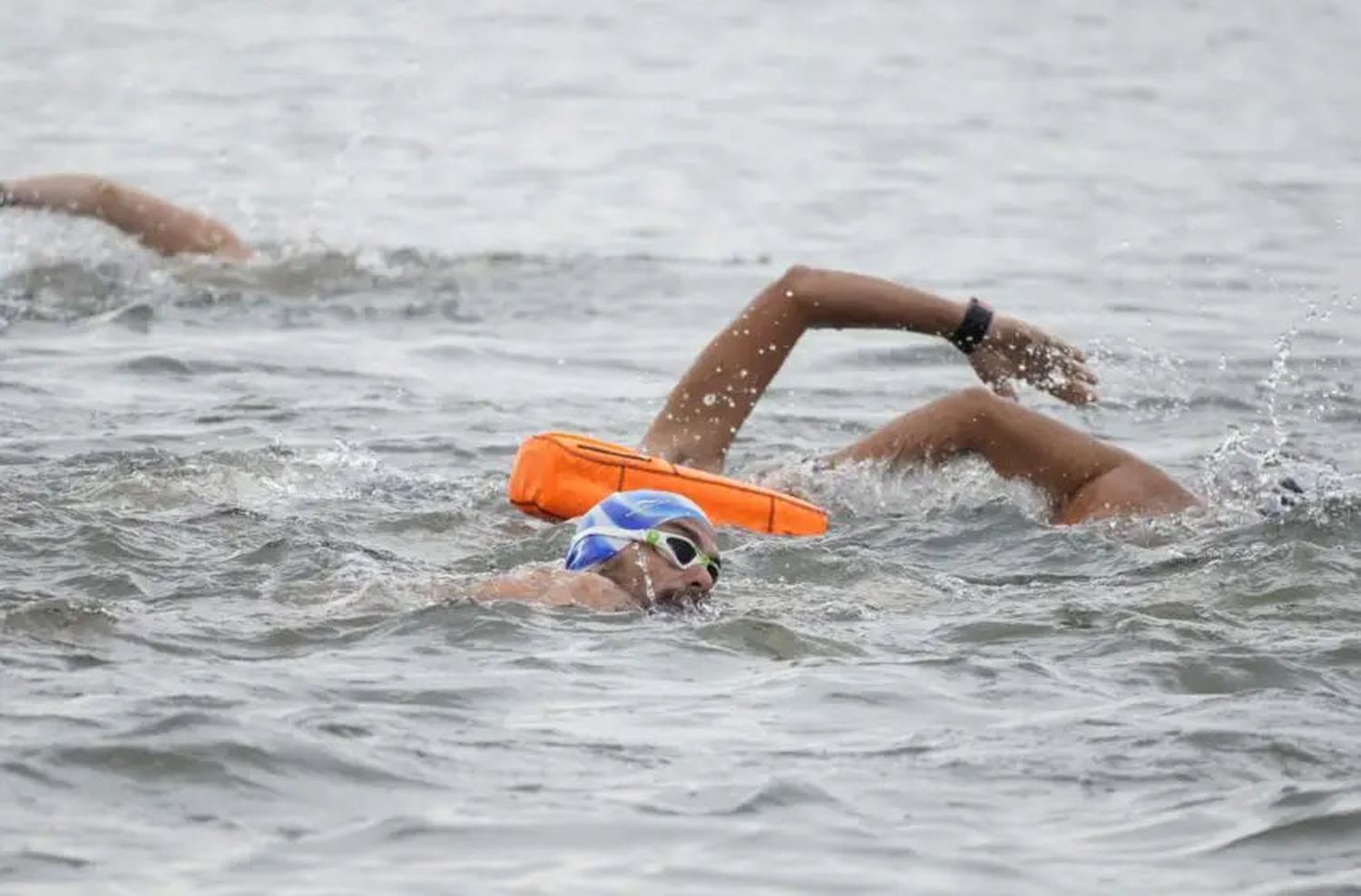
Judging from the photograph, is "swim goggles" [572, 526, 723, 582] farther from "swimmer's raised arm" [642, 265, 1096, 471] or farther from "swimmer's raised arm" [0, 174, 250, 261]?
"swimmer's raised arm" [0, 174, 250, 261]

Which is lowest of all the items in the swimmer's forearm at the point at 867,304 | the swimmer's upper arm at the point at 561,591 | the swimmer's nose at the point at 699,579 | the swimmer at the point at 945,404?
the swimmer's upper arm at the point at 561,591

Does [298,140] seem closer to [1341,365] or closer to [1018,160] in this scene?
[1018,160]

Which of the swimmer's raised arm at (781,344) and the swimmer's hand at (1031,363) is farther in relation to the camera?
the swimmer's raised arm at (781,344)

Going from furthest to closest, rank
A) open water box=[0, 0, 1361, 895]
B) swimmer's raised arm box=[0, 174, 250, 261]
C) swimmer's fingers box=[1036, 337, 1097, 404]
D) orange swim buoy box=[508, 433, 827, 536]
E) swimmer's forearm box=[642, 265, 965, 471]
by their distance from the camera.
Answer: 1. swimmer's raised arm box=[0, 174, 250, 261]
2. swimmer's forearm box=[642, 265, 965, 471]
3. swimmer's fingers box=[1036, 337, 1097, 404]
4. orange swim buoy box=[508, 433, 827, 536]
5. open water box=[0, 0, 1361, 895]

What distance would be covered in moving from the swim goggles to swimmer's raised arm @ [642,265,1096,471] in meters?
1.44

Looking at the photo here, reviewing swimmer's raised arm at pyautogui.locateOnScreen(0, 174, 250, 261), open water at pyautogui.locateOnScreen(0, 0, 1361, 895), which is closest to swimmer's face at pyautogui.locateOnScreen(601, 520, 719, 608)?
open water at pyautogui.locateOnScreen(0, 0, 1361, 895)

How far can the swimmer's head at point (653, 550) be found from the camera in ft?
26.5

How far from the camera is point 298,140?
73.8 ft

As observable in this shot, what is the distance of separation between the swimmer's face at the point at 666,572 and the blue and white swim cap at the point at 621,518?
3cm

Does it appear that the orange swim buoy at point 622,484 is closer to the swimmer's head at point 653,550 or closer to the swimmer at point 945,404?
the swimmer at point 945,404

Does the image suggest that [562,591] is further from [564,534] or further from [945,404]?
[945,404]

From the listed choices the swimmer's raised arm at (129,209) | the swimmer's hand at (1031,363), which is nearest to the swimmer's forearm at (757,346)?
the swimmer's hand at (1031,363)

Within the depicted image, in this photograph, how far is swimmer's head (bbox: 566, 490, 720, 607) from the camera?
8.07 metres

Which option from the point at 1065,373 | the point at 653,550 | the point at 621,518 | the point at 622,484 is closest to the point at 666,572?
the point at 653,550
